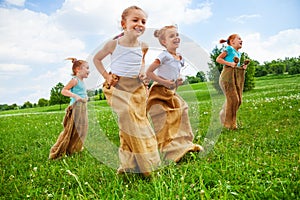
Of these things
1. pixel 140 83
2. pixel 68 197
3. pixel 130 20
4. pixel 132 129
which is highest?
pixel 130 20

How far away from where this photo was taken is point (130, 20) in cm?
406

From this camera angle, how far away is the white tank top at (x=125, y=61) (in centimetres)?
407

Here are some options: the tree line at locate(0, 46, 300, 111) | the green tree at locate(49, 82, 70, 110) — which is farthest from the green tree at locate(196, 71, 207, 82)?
the green tree at locate(49, 82, 70, 110)

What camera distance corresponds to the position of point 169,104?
5242mm

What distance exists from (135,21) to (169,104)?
162 centimetres

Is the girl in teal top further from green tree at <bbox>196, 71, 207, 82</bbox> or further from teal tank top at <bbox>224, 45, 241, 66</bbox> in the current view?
teal tank top at <bbox>224, 45, 241, 66</bbox>

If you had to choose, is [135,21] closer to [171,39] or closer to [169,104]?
[171,39]

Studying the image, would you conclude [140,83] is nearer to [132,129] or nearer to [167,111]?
[132,129]

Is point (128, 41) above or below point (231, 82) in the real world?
above

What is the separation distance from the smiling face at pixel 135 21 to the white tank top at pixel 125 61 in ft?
0.71

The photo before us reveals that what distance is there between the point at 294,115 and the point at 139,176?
18.1 feet

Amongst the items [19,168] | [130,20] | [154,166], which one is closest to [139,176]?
[154,166]

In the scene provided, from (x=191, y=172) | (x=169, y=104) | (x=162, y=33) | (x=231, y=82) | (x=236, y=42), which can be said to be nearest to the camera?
(x=191, y=172)

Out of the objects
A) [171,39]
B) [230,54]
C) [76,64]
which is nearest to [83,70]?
[76,64]
